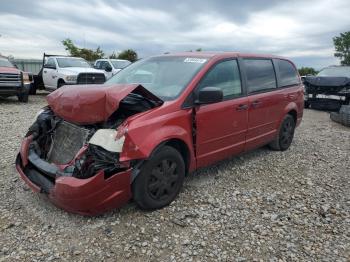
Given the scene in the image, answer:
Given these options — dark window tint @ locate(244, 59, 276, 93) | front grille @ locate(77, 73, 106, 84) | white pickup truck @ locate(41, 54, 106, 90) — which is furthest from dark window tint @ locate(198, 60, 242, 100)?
white pickup truck @ locate(41, 54, 106, 90)

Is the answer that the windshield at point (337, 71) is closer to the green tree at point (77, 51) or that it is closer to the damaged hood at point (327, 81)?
Answer: the damaged hood at point (327, 81)

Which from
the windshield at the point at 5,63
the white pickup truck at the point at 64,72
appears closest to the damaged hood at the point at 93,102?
the white pickup truck at the point at 64,72

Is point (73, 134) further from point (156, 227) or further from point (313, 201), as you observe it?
point (313, 201)

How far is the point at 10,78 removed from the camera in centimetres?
1199

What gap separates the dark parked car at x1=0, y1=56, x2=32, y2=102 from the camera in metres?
11.9

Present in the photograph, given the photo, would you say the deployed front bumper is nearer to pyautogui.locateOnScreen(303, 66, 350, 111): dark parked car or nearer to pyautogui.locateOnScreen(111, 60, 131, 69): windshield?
pyautogui.locateOnScreen(303, 66, 350, 111): dark parked car

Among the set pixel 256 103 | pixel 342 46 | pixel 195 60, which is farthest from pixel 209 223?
pixel 342 46

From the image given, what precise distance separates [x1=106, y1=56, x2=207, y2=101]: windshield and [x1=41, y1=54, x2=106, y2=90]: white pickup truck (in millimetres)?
7753

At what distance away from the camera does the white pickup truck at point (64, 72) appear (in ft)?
41.8

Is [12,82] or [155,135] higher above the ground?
[12,82]

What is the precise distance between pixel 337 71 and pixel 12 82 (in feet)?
39.0

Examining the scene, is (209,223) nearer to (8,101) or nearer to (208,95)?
(208,95)

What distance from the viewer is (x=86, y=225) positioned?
346cm

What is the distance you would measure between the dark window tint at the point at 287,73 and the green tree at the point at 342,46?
33.4 meters
